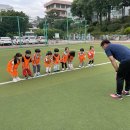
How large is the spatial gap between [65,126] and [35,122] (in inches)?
22.9

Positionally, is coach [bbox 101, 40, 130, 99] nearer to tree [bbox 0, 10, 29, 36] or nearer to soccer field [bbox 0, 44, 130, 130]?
soccer field [bbox 0, 44, 130, 130]

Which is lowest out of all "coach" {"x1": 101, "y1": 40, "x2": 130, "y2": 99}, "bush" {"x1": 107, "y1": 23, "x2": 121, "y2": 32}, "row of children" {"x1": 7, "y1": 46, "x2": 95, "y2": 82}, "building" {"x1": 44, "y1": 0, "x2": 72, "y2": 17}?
"row of children" {"x1": 7, "y1": 46, "x2": 95, "y2": 82}

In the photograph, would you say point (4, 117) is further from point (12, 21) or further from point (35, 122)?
point (12, 21)

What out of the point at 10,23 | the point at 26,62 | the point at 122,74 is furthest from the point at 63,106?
the point at 10,23

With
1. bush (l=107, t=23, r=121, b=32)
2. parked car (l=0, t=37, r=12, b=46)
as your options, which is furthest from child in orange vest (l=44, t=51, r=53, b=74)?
bush (l=107, t=23, r=121, b=32)

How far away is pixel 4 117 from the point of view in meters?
4.88

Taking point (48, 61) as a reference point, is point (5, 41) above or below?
above

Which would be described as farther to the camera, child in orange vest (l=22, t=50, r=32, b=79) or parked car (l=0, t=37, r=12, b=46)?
parked car (l=0, t=37, r=12, b=46)

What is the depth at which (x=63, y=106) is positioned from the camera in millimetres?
5434

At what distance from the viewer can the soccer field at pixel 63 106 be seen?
4457 millimetres

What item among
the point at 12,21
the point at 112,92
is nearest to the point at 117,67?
the point at 112,92

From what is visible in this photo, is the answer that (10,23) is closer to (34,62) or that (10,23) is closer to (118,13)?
(34,62)

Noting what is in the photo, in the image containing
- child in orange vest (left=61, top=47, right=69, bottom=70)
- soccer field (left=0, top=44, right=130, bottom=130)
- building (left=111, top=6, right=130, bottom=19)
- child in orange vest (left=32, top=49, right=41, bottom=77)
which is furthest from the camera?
building (left=111, top=6, right=130, bottom=19)

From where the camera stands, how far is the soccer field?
4.46 m
